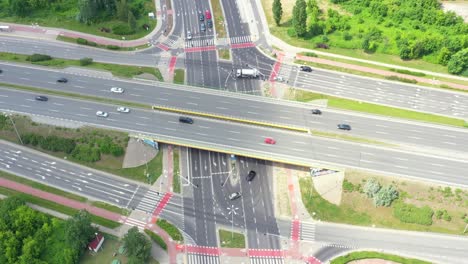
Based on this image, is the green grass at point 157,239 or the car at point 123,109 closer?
the green grass at point 157,239

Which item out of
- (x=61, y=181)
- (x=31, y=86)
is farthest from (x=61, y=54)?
(x=61, y=181)

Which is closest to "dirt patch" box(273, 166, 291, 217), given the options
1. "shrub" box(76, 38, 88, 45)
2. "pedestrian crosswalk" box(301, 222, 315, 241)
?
"pedestrian crosswalk" box(301, 222, 315, 241)

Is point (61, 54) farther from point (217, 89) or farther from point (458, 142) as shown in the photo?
point (458, 142)

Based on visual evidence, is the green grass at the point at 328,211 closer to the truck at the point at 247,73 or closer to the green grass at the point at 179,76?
the truck at the point at 247,73

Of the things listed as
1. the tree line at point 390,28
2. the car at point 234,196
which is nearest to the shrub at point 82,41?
the tree line at point 390,28

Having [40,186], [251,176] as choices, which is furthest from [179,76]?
[40,186]

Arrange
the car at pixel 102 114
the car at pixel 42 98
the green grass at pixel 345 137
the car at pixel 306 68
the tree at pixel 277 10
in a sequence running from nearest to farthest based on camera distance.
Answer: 1. the green grass at pixel 345 137
2. the car at pixel 102 114
3. the car at pixel 42 98
4. the car at pixel 306 68
5. the tree at pixel 277 10
